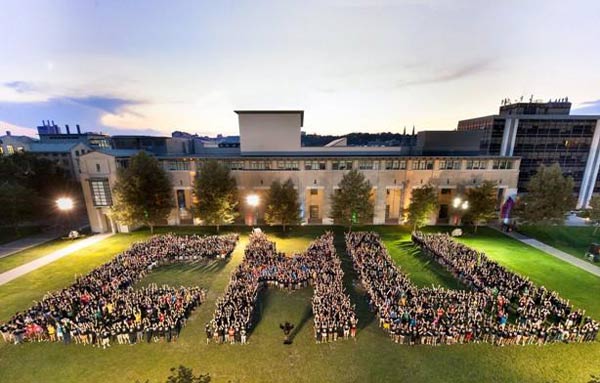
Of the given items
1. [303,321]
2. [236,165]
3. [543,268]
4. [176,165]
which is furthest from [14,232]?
[543,268]

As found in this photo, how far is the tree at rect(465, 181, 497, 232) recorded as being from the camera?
34219mm

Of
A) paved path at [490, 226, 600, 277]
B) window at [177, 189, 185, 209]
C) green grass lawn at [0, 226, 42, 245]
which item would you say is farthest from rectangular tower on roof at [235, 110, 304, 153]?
paved path at [490, 226, 600, 277]

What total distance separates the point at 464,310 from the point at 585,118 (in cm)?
5216

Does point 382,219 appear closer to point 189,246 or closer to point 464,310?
point 464,310

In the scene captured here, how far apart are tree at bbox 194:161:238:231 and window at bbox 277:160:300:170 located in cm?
799

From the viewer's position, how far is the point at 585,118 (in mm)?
44438

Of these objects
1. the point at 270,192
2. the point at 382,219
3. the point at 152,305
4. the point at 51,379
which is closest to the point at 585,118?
the point at 382,219

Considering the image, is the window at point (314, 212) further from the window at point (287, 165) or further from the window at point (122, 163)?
the window at point (122, 163)

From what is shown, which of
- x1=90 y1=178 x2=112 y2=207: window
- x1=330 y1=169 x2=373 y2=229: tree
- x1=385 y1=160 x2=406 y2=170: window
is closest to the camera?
x1=330 y1=169 x2=373 y2=229: tree

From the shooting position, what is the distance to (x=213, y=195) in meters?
34.2

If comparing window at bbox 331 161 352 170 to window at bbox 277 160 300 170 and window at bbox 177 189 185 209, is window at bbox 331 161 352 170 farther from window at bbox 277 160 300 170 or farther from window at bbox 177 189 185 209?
window at bbox 177 189 185 209

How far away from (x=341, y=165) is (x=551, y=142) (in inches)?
1568

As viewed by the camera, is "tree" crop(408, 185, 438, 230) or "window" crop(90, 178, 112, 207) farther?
"window" crop(90, 178, 112, 207)

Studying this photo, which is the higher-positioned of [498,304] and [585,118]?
[585,118]
